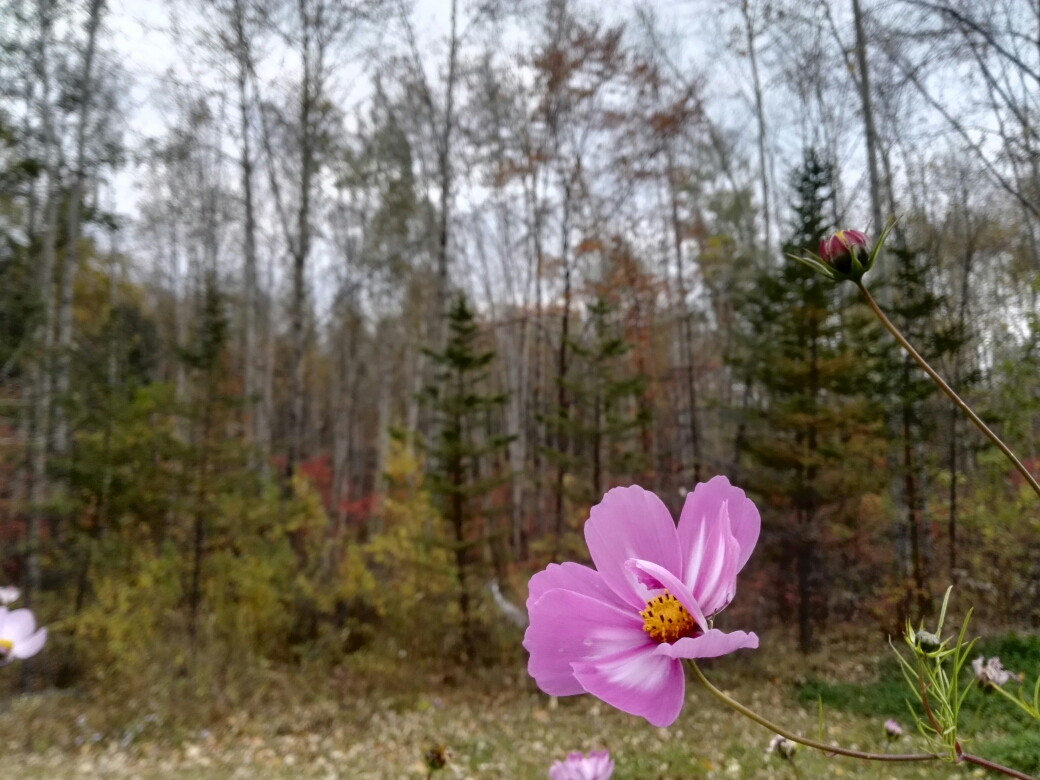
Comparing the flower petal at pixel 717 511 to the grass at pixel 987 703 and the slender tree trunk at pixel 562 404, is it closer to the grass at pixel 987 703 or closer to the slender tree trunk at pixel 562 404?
the grass at pixel 987 703

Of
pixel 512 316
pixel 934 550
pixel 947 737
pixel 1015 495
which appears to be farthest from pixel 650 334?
pixel 947 737

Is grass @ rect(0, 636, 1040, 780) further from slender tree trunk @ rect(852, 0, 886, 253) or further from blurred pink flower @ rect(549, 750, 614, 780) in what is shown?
slender tree trunk @ rect(852, 0, 886, 253)

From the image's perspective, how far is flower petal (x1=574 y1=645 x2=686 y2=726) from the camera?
29 cm

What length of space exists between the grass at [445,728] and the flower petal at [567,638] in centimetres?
281

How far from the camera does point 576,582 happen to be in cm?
35

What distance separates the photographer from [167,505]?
550cm

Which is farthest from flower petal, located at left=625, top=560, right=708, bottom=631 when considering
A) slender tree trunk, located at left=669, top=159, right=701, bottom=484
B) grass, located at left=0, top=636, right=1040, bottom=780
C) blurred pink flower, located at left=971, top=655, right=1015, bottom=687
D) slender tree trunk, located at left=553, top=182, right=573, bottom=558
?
slender tree trunk, located at left=669, top=159, right=701, bottom=484

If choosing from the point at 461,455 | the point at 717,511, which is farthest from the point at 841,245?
the point at 461,455

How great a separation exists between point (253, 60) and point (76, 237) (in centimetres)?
255

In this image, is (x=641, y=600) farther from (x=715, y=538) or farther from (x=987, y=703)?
(x=987, y=703)

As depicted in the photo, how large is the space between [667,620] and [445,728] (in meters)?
4.30

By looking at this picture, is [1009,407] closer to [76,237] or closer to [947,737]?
[947,737]

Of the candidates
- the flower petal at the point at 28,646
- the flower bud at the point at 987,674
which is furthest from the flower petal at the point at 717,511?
the flower petal at the point at 28,646

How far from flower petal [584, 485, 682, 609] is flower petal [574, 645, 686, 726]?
0.04 metres
